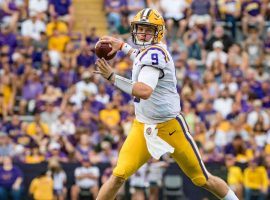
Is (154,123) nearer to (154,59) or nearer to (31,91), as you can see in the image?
(154,59)

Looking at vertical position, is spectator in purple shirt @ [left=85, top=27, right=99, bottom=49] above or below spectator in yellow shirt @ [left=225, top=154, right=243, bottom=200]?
above

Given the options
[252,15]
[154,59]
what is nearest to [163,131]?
[154,59]

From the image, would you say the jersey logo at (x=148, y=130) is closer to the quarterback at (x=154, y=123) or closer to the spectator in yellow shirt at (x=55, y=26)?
the quarterback at (x=154, y=123)

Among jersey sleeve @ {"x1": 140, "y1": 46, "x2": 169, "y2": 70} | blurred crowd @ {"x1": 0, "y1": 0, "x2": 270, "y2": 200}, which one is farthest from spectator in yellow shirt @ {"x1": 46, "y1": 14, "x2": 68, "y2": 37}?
jersey sleeve @ {"x1": 140, "y1": 46, "x2": 169, "y2": 70}

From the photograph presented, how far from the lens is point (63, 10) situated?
1880 centimetres

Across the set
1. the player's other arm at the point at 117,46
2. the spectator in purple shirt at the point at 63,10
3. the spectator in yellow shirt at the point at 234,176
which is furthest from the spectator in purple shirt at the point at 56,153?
the player's other arm at the point at 117,46

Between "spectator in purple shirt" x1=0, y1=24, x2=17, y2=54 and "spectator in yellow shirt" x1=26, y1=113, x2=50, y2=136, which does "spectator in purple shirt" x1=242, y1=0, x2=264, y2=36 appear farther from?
"spectator in yellow shirt" x1=26, y1=113, x2=50, y2=136

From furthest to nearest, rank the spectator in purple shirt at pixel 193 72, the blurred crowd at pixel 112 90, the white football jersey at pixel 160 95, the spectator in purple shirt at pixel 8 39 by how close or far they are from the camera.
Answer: the spectator in purple shirt at pixel 193 72
the spectator in purple shirt at pixel 8 39
the blurred crowd at pixel 112 90
the white football jersey at pixel 160 95

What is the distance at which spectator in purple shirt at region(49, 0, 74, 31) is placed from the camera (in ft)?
61.4

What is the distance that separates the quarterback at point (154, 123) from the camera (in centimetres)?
917

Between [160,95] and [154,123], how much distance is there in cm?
28

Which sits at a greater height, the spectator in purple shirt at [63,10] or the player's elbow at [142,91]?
the player's elbow at [142,91]

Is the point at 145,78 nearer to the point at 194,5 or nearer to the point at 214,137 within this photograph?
the point at 214,137

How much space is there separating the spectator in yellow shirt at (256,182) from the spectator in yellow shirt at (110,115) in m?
2.50
